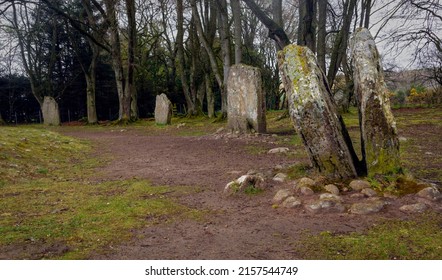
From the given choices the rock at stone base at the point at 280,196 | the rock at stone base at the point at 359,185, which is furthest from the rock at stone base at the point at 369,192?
the rock at stone base at the point at 280,196

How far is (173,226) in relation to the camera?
175 inches

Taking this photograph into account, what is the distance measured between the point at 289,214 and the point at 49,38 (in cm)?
3292

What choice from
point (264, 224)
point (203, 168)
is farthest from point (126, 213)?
point (203, 168)

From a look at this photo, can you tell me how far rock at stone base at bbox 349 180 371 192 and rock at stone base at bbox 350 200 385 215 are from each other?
0.47 m

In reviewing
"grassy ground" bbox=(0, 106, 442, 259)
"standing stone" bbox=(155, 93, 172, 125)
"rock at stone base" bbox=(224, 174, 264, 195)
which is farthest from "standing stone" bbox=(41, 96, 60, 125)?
"rock at stone base" bbox=(224, 174, 264, 195)

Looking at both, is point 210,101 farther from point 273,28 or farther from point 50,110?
point 273,28

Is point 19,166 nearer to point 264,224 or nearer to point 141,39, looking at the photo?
point 264,224

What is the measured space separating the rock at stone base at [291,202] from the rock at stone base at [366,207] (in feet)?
2.07

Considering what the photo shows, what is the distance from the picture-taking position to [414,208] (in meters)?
4.45

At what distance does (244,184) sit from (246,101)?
285 inches

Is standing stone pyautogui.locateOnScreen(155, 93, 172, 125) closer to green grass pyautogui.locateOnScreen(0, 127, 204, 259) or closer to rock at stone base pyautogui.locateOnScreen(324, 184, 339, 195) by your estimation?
green grass pyautogui.locateOnScreen(0, 127, 204, 259)

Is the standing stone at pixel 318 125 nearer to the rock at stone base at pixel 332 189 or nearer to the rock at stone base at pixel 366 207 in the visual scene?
the rock at stone base at pixel 332 189

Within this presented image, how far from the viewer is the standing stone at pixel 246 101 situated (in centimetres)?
1252

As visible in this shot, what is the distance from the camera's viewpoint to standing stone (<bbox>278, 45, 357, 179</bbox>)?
5.50 meters
